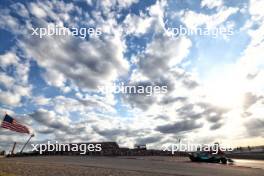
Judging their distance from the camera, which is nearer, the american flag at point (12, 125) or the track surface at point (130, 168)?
the track surface at point (130, 168)

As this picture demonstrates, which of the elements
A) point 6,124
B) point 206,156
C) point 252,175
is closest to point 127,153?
point 206,156

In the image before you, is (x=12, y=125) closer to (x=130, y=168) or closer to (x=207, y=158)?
(x=130, y=168)

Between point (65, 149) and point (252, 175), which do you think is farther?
point (65, 149)

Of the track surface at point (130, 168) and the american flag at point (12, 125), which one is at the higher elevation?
the american flag at point (12, 125)

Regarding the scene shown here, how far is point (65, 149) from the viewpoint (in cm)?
4906

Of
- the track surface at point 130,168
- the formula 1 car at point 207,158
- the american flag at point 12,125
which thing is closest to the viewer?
the track surface at point 130,168

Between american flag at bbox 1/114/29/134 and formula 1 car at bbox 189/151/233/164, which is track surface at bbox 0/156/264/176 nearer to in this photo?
american flag at bbox 1/114/29/134

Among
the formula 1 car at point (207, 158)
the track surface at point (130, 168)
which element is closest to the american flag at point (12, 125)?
the track surface at point (130, 168)

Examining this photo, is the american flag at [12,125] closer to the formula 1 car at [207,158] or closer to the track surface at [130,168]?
the track surface at [130,168]

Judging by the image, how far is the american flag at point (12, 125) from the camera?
111 ft

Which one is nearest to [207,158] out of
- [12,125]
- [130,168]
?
[130,168]

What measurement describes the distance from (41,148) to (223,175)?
108ft

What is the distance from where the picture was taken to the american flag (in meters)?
33.9

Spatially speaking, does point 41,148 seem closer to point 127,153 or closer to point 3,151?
point 3,151
